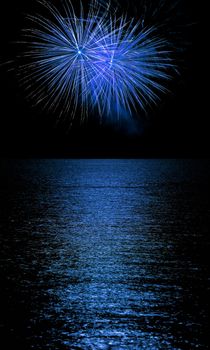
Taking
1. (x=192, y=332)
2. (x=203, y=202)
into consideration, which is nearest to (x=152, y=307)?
(x=192, y=332)

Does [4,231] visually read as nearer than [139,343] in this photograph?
No

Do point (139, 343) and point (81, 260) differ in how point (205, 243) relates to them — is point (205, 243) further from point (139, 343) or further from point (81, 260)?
point (139, 343)

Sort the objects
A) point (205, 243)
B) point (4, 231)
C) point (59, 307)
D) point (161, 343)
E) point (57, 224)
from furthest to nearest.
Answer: point (57, 224)
point (4, 231)
point (205, 243)
point (59, 307)
point (161, 343)

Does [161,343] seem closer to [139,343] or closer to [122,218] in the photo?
[139,343]

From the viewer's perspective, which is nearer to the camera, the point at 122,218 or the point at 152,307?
the point at 152,307

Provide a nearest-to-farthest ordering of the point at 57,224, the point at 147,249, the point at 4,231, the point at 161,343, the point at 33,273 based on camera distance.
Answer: the point at 161,343 < the point at 33,273 < the point at 147,249 < the point at 4,231 < the point at 57,224

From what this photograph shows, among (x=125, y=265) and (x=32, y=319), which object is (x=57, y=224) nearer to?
(x=125, y=265)

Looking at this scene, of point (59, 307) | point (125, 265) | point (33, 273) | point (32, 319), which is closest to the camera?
point (32, 319)

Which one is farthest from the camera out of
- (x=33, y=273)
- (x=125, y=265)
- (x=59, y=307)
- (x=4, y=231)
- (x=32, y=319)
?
(x=4, y=231)

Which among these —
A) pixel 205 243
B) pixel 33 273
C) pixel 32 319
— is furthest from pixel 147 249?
pixel 32 319
